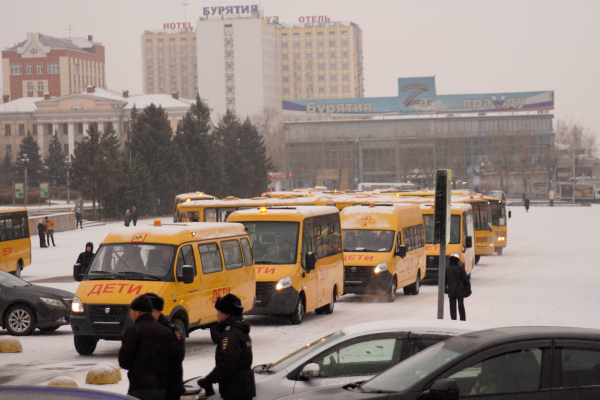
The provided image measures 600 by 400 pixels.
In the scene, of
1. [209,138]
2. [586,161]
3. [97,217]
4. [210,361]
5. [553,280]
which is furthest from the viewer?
[586,161]

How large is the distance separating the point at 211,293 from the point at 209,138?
251 feet

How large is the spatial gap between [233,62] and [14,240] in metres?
154

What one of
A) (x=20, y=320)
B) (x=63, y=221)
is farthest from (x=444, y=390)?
(x=63, y=221)

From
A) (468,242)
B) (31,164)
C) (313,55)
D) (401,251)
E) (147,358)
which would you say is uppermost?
(313,55)

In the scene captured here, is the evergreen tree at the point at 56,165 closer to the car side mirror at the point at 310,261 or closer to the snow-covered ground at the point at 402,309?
the snow-covered ground at the point at 402,309

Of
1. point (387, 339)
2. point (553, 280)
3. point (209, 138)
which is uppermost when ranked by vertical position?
point (209, 138)

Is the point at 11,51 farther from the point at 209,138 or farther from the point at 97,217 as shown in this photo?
the point at 97,217

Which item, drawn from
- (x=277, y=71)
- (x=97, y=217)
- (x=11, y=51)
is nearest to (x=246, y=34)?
(x=277, y=71)

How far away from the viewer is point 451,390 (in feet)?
16.5

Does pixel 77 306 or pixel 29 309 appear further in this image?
pixel 29 309

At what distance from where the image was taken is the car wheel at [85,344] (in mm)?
13172

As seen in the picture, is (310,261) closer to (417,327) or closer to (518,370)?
(417,327)

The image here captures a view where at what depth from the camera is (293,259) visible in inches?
670

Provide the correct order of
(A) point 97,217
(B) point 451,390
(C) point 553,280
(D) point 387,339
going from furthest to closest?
1. (A) point 97,217
2. (C) point 553,280
3. (D) point 387,339
4. (B) point 451,390
